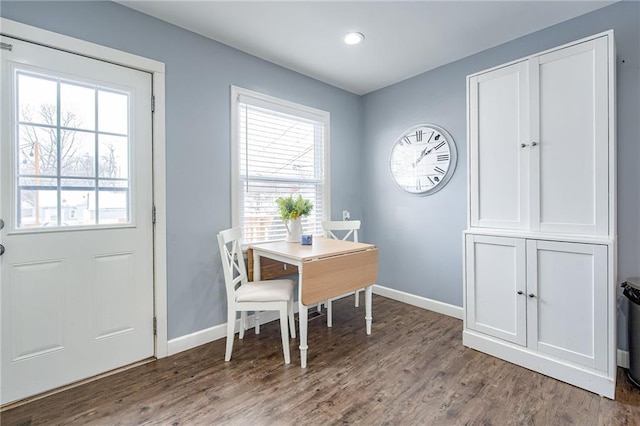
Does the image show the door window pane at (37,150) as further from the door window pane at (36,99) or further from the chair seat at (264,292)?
the chair seat at (264,292)

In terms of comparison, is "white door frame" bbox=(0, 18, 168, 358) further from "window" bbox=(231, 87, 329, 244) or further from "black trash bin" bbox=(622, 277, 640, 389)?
"black trash bin" bbox=(622, 277, 640, 389)

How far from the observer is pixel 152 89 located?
84.7 inches

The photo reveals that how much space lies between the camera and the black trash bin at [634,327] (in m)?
1.76

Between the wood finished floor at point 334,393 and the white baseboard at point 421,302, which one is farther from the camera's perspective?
the white baseboard at point 421,302

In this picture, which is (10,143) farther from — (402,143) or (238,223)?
(402,143)

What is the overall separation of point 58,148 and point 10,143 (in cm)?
20

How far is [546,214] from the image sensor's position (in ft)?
6.59

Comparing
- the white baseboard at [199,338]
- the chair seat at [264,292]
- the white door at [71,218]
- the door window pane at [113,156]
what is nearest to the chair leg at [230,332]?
the chair seat at [264,292]

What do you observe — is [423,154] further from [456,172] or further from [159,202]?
[159,202]

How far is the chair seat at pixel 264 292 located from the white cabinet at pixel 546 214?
141 centimetres

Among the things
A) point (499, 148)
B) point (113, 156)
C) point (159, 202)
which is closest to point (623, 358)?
point (499, 148)

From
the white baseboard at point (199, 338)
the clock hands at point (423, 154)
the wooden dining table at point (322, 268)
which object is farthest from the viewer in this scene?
the clock hands at point (423, 154)

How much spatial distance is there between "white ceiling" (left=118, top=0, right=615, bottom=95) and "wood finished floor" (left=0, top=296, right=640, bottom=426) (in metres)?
2.47

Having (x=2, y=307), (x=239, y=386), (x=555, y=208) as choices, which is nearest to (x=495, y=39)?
(x=555, y=208)
